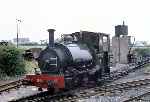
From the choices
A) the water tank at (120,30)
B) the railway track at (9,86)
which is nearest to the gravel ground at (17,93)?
the railway track at (9,86)

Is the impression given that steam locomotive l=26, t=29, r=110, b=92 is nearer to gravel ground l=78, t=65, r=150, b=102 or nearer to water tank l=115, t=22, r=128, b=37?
gravel ground l=78, t=65, r=150, b=102

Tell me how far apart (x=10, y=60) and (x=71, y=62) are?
7.61 m

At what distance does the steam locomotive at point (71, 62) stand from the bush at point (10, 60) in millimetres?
5455

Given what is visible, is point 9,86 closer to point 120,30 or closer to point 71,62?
point 71,62

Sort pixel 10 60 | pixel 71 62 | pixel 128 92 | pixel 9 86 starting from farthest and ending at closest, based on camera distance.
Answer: pixel 10 60 < pixel 9 86 < pixel 71 62 < pixel 128 92

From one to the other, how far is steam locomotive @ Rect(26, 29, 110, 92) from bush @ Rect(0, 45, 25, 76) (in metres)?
5.46

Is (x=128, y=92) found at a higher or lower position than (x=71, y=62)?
lower

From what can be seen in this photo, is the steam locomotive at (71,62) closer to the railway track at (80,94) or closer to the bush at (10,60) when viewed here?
the railway track at (80,94)

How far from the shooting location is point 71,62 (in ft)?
54.7

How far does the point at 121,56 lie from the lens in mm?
39250

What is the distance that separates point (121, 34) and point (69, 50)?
84.6ft

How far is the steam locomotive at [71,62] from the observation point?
16.1 m

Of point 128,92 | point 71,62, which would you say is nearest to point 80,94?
point 71,62

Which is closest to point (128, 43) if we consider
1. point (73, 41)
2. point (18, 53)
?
point (18, 53)
